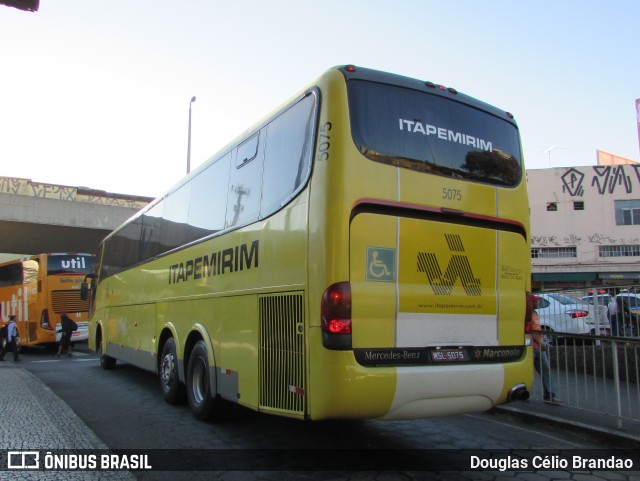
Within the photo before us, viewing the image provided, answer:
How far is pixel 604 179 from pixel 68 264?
41064mm

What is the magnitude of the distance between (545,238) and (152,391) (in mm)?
40832

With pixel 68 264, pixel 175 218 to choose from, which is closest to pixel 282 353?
pixel 175 218

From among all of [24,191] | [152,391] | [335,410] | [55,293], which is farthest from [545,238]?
[24,191]

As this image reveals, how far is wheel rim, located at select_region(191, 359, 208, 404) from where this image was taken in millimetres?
6889

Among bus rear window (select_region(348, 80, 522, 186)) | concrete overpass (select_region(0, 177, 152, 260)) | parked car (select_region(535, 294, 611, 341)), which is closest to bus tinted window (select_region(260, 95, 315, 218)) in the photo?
bus rear window (select_region(348, 80, 522, 186))

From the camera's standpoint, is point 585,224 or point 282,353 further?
point 585,224

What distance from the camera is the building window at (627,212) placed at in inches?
1655

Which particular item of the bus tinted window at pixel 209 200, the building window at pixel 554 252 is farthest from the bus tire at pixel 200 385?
the building window at pixel 554 252

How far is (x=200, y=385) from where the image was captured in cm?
696

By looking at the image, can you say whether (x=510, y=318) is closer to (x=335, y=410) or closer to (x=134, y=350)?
(x=335, y=410)

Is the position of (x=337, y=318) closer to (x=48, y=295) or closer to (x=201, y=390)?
(x=201, y=390)

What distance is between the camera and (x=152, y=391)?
9.38 metres

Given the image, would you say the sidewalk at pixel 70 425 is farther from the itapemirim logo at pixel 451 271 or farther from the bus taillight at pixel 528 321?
the itapemirim logo at pixel 451 271

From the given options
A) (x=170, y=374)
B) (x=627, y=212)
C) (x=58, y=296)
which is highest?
(x=627, y=212)
